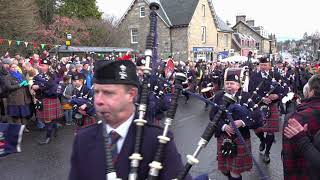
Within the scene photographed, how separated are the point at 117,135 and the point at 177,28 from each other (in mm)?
34690

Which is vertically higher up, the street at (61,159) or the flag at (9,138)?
the flag at (9,138)

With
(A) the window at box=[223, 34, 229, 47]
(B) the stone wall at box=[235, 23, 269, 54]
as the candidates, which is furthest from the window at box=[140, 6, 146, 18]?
(B) the stone wall at box=[235, 23, 269, 54]

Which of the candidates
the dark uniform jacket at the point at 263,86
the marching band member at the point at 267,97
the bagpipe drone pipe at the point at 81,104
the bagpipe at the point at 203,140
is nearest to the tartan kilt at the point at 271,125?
the marching band member at the point at 267,97

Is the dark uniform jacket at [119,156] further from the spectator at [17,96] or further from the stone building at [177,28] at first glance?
the stone building at [177,28]

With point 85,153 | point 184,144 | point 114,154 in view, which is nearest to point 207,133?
point 114,154

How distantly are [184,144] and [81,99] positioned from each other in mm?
2708

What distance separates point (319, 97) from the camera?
3453mm

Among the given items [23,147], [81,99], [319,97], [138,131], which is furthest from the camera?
[23,147]

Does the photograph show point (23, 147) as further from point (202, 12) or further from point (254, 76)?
point (202, 12)

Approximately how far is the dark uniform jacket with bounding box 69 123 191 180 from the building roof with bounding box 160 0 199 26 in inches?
1340

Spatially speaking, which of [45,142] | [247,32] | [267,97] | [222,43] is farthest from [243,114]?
[247,32]

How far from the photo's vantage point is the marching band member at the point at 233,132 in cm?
455

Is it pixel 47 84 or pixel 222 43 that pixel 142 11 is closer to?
pixel 222 43

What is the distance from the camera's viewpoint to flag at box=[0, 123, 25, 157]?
11.0 feet
